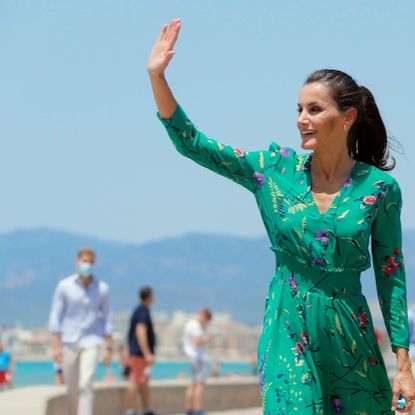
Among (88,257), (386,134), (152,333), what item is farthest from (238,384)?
(386,134)

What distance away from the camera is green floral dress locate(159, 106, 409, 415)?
5547mm

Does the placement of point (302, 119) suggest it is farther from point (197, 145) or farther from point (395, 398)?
point (395, 398)

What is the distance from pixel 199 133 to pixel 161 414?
13.0 metres

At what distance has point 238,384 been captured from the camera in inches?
793

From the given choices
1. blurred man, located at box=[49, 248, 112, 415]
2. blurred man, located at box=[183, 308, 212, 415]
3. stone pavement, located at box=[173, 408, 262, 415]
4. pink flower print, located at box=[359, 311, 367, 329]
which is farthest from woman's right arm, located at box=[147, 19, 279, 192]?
stone pavement, located at box=[173, 408, 262, 415]

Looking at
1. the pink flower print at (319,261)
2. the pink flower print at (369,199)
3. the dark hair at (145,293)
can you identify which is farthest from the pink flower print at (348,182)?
the dark hair at (145,293)

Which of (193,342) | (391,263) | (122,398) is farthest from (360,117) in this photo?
(193,342)

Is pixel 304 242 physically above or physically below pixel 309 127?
below

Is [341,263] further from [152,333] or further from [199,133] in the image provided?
[152,333]

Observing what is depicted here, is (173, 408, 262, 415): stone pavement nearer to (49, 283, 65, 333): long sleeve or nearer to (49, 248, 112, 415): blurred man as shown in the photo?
(49, 248, 112, 415): blurred man

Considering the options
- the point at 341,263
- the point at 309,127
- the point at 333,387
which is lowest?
the point at 333,387

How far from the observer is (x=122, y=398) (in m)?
17.4

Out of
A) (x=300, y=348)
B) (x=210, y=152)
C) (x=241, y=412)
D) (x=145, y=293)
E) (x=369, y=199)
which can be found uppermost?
(x=145, y=293)

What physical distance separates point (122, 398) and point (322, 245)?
12051 mm
